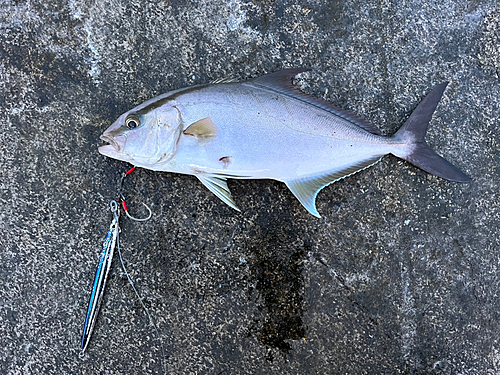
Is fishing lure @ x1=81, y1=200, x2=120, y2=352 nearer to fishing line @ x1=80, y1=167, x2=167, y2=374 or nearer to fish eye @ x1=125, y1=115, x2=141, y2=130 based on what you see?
fishing line @ x1=80, y1=167, x2=167, y2=374

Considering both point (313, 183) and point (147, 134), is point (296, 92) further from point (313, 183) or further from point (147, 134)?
point (147, 134)

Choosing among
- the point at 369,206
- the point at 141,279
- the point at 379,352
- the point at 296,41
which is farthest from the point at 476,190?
the point at 141,279

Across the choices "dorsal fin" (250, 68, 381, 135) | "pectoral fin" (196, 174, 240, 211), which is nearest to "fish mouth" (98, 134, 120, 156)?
"pectoral fin" (196, 174, 240, 211)

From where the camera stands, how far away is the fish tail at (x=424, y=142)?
2.08 metres

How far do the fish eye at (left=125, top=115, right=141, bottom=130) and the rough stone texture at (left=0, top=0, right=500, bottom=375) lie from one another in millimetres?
313

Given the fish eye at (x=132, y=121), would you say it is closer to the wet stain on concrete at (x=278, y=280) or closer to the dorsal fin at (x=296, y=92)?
the dorsal fin at (x=296, y=92)

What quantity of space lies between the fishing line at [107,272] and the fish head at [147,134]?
0.84 feet

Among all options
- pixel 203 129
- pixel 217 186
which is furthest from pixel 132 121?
pixel 217 186

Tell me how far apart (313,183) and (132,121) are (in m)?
1.19

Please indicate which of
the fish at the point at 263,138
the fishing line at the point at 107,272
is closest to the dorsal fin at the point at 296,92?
the fish at the point at 263,138

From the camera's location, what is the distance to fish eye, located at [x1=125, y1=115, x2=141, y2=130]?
6.18 ft

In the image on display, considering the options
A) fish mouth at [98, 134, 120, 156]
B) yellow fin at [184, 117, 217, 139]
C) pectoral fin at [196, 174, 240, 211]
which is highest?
yellow fin at [184, 117, 217, 139]

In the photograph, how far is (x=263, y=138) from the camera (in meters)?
1.96

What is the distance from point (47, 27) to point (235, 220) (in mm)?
1822
